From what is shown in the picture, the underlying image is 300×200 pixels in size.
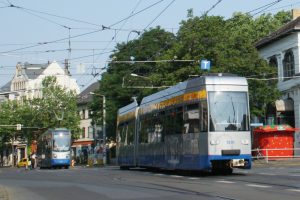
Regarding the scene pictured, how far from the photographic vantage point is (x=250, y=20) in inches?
2485

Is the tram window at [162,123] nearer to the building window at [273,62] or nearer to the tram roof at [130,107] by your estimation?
the tram roof at [130,107]

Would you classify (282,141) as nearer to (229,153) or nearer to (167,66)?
(167,66)

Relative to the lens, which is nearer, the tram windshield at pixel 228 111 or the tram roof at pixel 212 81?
the tram windshield at pixel 228 111

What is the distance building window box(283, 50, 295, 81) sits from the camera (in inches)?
1941

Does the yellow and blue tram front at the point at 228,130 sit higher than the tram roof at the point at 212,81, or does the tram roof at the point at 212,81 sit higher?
the tram roof at the point at 212,81

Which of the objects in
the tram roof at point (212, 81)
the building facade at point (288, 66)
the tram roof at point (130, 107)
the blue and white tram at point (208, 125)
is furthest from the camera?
the building facade at point (288, 66)

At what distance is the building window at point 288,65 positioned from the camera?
4931 cm

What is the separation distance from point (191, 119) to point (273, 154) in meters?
19.1

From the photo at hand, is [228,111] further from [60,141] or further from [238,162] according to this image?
[60,141]

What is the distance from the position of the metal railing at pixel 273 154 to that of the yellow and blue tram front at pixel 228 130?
50.8 feet

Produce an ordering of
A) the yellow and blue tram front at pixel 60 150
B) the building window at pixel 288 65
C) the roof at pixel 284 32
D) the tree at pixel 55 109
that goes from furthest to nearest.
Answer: the tree at pixel 55 109
the yellow and blue tram front at pixel 60 150
the building window at pixel 288 65
the roof at pixel 284 32

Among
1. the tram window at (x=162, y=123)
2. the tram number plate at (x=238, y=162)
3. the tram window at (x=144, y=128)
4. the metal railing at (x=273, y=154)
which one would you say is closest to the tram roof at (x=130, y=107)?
the tram window at (x=144, y=128)

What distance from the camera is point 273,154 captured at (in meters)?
40.5

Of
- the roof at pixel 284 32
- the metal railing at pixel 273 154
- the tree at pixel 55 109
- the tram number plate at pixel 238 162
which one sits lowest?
the tram number plate at pixel 238 162
